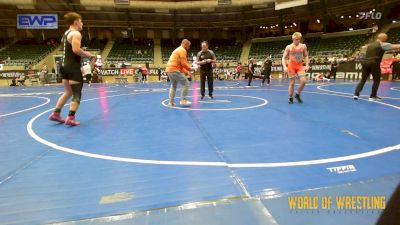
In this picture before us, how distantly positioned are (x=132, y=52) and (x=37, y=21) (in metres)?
10.3

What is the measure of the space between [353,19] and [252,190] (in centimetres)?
3869

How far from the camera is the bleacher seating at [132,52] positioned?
3195 centimetres

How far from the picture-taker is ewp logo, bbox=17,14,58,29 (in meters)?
27.5

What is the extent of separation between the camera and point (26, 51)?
32.4m

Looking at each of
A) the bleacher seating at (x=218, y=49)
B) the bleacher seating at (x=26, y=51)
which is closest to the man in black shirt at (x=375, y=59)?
the bleacher seating at (x=218, y=49)

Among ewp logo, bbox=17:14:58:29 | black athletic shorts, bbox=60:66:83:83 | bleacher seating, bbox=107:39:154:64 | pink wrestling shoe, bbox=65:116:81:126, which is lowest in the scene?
pink wrestling shoe, bbox=65:116:81:126

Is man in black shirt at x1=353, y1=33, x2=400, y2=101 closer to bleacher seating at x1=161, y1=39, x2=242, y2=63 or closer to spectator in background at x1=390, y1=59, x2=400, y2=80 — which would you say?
spectator in background at x1=390, y1=59, x2=400, y2=80

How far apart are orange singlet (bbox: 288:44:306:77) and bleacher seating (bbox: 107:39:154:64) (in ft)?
84.1

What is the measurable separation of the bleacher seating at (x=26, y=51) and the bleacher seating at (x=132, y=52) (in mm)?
7251

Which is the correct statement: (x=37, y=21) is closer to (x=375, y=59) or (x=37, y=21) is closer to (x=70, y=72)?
(x=70, y=72)

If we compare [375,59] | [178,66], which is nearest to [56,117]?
[178,66]

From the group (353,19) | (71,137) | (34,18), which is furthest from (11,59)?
(353,19)

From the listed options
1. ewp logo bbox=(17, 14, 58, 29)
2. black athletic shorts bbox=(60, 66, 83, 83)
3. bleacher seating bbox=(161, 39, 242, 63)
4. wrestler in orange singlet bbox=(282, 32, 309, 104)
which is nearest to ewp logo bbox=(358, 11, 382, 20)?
bleacher seating bbox=(161, 39, 242, 63)

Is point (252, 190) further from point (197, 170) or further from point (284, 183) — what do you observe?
point (197, 170)
